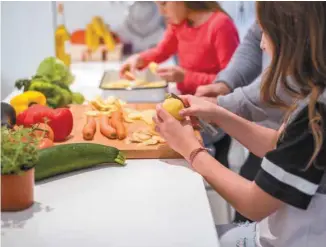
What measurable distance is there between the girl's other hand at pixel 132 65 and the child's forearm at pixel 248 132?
87 centimetres

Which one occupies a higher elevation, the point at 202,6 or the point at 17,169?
the point at 202,6

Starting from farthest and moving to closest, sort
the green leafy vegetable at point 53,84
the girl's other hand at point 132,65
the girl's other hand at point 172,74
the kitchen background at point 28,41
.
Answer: the girl's other hand at point 132,65, the kitchen background at point 28,41, the girl's other hand at point 172,74, the green leafy vegetable at point 53,84

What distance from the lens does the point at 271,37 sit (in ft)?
3.13

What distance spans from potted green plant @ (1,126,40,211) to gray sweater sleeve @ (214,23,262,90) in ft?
2.85

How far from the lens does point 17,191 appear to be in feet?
3.05

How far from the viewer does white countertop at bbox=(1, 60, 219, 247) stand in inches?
33.8

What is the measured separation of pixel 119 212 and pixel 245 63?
0.91 metres

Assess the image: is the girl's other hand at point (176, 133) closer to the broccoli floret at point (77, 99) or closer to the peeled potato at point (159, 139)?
the peeled potato at point (159, 139)

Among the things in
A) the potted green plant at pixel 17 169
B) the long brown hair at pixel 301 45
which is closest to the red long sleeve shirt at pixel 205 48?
the long brown hair at pixel 301 45

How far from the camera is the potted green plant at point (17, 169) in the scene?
0.89 meters

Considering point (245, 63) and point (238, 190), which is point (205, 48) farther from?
point (238, 190)

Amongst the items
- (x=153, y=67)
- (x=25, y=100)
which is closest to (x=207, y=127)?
(x=25, y=100)

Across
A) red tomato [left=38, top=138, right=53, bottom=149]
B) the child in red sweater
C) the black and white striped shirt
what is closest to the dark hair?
the child in red sweater

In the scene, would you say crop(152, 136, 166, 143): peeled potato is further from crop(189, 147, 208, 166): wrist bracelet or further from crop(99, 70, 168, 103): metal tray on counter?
crop(99, 70, 168, 103): metal tray on counter
